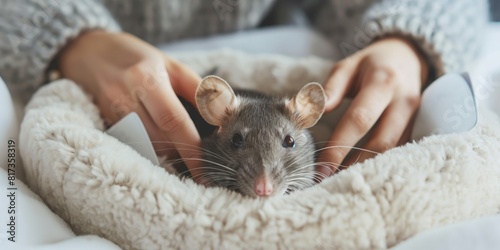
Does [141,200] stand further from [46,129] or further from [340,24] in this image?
[340,24]

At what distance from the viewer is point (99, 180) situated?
37.3 inches

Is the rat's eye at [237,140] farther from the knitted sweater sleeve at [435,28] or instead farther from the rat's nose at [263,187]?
the knitted sweater sleeve at [435,28]

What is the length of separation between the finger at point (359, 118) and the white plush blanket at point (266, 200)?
185 millimetres

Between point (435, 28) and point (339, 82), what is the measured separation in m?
0.43

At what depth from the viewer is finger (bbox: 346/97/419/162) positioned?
122 cm

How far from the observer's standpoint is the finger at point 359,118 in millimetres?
1176

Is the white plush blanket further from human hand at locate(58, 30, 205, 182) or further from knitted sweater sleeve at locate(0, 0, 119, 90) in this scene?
knitted sweater sleeve at locate(0, 0, 119, 90)

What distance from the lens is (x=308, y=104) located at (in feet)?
3.58

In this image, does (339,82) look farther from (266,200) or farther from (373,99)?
(266,200)

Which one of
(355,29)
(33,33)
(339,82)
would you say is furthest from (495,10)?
(33,33)

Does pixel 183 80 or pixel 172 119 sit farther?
pixel 183 80

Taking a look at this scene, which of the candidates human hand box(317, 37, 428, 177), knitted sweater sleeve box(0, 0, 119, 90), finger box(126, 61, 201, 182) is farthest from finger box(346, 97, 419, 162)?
knitted sweater sleeve box(0, 0, 119, 90)

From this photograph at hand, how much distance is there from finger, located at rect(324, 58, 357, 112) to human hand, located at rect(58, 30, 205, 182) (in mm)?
335

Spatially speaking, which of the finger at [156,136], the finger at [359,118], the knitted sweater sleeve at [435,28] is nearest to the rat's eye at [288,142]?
the finger at [359,118]
